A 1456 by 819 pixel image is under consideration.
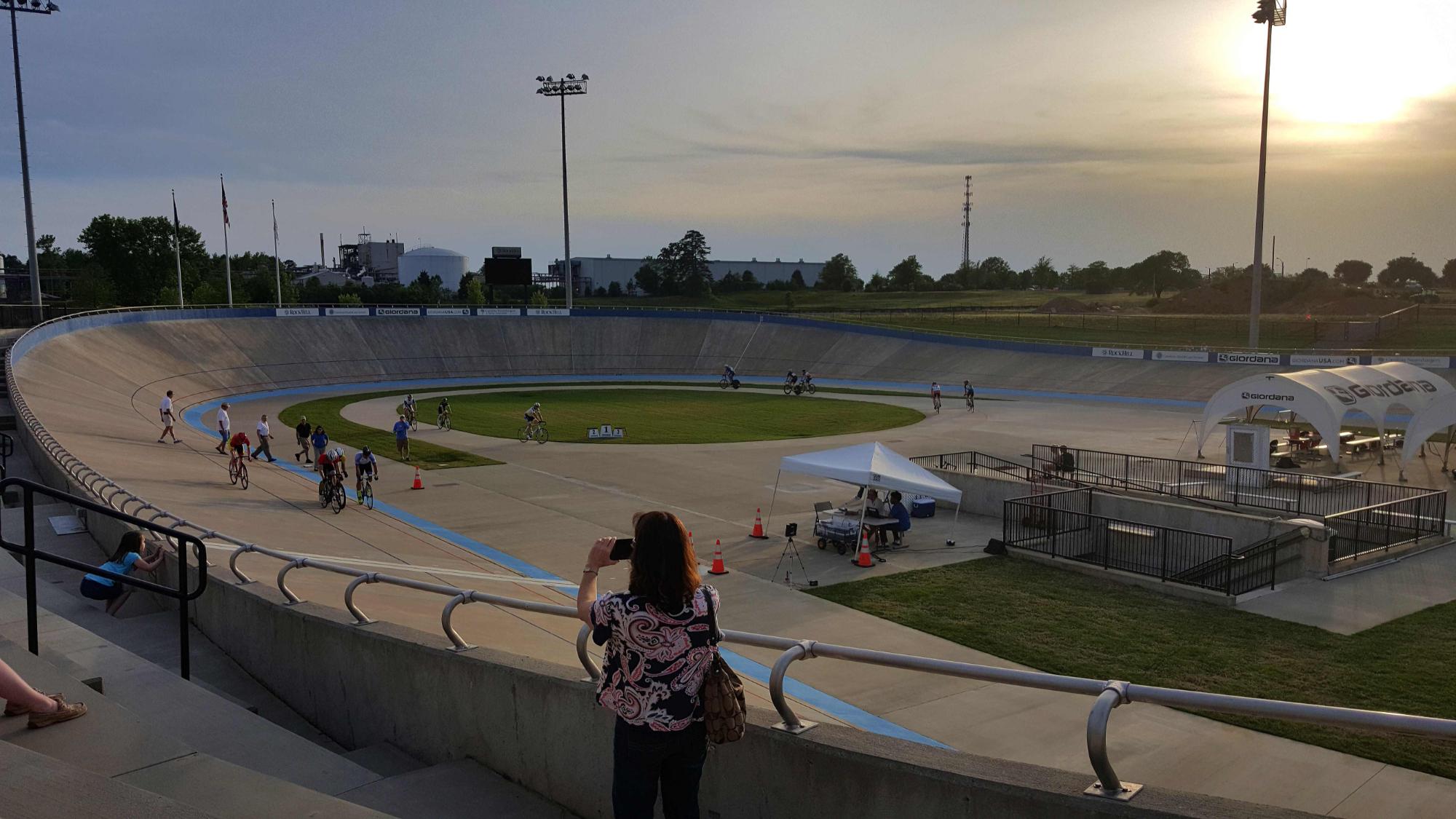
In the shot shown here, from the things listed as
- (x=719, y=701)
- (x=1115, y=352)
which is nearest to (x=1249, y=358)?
(x=1115, y=352)

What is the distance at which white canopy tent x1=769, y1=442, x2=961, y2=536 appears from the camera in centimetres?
1819

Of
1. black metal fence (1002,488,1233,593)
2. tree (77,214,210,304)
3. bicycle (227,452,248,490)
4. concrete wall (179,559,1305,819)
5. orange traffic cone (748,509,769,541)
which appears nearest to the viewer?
concrete wall (179,559,1305,819)

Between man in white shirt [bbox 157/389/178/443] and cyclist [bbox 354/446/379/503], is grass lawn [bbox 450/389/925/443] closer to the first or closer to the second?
man in white shirt [bbox 157/389/178/443]

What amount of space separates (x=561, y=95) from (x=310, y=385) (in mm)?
29271

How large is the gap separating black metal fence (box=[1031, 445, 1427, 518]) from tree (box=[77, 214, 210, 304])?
11095cm

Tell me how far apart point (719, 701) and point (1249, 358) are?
2148 inches

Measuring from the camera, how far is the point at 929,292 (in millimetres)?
149500

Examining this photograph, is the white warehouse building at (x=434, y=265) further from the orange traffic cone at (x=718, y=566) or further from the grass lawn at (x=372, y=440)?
the orange traffic cone at (x=718, y=566)

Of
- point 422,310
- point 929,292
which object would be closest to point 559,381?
point 422,310

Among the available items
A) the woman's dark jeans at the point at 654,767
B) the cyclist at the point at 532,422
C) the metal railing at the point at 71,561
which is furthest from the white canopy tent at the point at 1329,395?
the woman's dark jeans at the point at 654,767

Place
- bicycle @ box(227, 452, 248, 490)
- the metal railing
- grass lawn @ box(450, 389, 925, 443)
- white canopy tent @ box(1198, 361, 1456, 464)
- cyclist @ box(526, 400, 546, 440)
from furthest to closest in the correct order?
1. grass lawn @ box(450, 389, 925, 443)
2. cyclist @ box(526, 400, 546, 440)
3. white canopy tent @ box(1198, 361, 1456, 464)
4. bicycle @ box(227, 452, 248, 490)
5. the metal railing

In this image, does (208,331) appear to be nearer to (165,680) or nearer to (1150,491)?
(1150,491)

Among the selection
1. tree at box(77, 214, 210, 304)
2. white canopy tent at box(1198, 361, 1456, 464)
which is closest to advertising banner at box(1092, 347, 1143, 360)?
white canopy tent at box(1198, 361, 1456, 464)

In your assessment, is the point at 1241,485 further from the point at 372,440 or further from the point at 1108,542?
the point at 372,440
